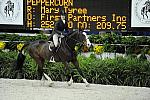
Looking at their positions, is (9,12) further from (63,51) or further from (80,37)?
(80,37)

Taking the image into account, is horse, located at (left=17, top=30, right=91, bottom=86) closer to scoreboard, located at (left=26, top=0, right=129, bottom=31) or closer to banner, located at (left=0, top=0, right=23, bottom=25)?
scoreboard, located at (left=26, top=0, right=129, bottom=31)

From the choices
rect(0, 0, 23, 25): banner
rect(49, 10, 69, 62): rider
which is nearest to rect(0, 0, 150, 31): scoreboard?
rect(0, 0, 23, 25): banner

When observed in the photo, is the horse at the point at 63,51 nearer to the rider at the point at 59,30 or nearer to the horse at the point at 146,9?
the rider at the point at 59,30

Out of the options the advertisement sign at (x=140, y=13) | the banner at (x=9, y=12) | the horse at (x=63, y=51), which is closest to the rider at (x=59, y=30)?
the horse at (x=63, y=51)

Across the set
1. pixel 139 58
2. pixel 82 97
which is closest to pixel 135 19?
pixel 139 58

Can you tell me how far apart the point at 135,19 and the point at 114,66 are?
13.3 ft

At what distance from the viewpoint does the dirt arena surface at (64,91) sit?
13.9m

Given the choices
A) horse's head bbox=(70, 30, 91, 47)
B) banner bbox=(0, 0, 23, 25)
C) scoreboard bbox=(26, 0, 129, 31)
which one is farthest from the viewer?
banner bbox=(0, 0, 23, 25)

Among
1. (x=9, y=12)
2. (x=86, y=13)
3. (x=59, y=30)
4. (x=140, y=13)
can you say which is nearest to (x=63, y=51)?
(x=59, y=30)

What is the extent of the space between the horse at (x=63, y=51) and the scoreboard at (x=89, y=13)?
3.51 m

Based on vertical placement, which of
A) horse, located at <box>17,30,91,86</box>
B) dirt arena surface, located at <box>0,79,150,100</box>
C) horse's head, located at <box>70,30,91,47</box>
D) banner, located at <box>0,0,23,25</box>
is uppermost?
banner, located at <box>0,0,23,25</box>

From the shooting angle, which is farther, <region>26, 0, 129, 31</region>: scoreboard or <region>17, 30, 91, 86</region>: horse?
<region>26, 0, 129, 31</region>: scoreboard

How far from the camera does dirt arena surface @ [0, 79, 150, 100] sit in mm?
13930

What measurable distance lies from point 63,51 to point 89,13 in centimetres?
445
